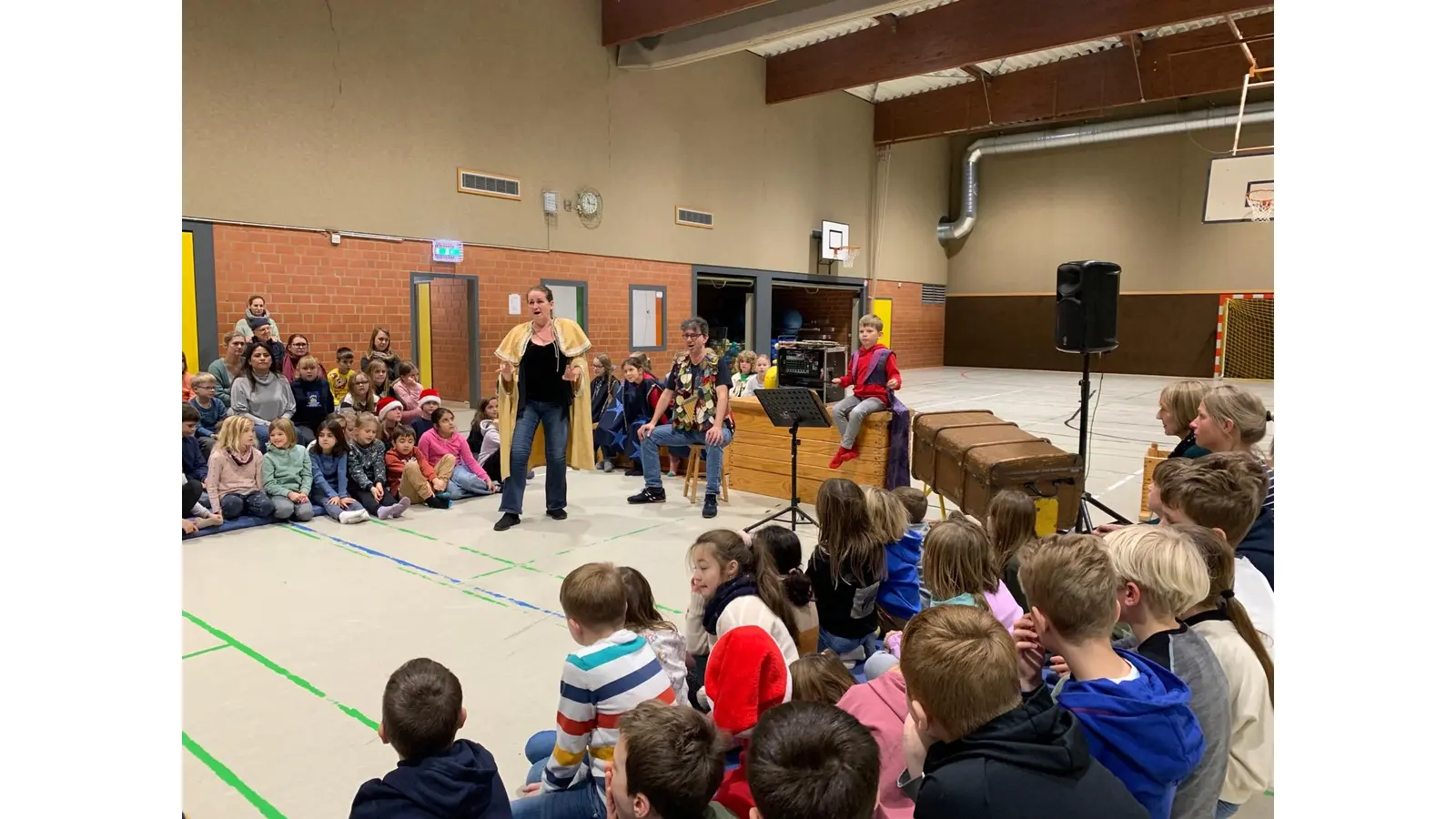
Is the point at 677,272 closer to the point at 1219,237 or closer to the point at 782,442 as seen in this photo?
the point at 782,442

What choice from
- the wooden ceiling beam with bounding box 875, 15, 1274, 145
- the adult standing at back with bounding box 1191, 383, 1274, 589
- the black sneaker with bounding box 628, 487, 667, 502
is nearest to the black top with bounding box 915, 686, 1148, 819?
the adult standing at back with bounding box 1191, 383, 1274, 589

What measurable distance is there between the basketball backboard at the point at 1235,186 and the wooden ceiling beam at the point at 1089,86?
5.29 feet

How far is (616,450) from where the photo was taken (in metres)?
6.84

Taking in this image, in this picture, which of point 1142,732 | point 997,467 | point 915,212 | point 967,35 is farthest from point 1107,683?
point 915,212

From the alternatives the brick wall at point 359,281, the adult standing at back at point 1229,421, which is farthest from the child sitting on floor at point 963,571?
the brick wall at point 359,281

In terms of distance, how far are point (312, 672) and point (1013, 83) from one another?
14.4 metres

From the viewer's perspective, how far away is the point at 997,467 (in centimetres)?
400

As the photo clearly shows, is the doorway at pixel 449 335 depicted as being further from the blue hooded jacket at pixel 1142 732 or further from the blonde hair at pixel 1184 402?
the blue hooded jacket at pixel 1142 732

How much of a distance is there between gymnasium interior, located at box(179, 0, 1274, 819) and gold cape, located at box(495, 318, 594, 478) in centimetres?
41

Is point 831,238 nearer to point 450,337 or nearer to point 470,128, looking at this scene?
point 470,128

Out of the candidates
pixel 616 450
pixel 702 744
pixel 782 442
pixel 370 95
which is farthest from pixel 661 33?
pixel 702 744

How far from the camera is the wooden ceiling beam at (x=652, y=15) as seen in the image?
364 inches

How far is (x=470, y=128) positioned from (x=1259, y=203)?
28.5 ft
